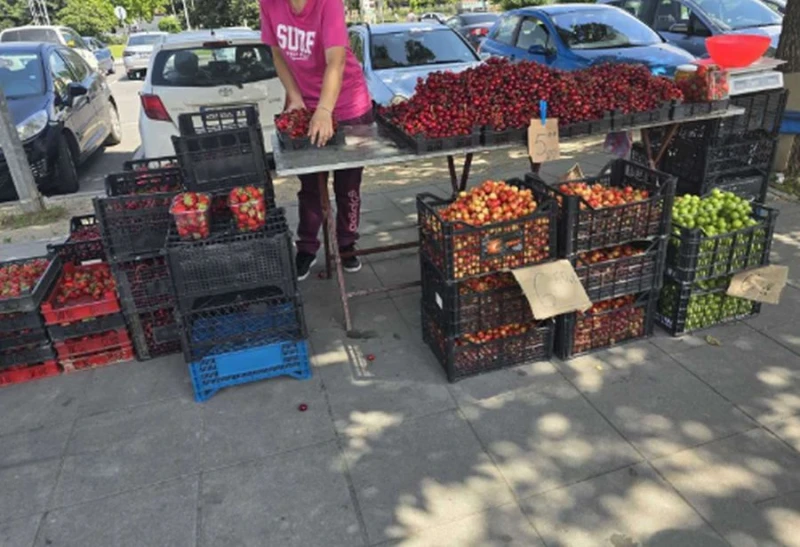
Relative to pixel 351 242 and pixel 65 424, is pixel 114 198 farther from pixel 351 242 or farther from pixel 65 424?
pixel 351 242

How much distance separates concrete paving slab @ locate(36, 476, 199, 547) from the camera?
2.57 metres

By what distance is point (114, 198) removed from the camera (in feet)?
11.3

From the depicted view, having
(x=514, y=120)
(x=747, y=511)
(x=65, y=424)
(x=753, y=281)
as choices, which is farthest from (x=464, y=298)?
(x=65, y=424)

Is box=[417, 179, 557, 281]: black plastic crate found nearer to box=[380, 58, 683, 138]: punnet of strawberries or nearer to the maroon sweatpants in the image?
box=[380, 58, 683, 138]: punnet of strawberries

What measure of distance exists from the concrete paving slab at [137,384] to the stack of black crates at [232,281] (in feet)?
0.96

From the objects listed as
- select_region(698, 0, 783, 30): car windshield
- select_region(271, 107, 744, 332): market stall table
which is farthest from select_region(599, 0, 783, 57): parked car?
select_region(271, 107, 744, 332): market stall table

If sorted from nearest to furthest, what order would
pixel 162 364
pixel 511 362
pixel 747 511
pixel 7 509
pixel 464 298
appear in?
pixel 747 511 < pixel 7 509 < pixel 464 298 < pixel 511 362 < pixel 162 364

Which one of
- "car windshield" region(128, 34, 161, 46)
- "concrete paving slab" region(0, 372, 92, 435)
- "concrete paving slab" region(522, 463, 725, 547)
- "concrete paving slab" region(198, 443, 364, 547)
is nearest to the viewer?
"concrete paving slab" region(522, 463, 725, 547)

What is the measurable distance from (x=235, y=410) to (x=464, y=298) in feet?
4.76

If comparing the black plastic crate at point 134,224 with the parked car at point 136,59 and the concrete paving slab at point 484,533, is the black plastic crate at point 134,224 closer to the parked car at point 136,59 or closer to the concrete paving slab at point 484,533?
the concrete paving slab at point 484,533

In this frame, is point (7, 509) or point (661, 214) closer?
point (7, 509)

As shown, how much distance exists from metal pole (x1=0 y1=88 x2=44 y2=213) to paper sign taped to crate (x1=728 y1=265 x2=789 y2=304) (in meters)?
6.90

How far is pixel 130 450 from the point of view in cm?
309

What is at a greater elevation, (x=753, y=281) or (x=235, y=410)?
(x=753, y=281)
